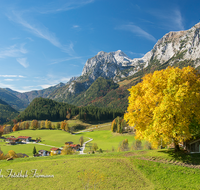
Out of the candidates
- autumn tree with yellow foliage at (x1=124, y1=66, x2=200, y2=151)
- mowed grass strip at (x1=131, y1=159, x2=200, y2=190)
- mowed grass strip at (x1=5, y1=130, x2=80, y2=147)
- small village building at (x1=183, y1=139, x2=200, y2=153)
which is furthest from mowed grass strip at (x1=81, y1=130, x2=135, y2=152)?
autumn tree with yellow foliage at (x1=124, y1=66, x2=200, y2=151)

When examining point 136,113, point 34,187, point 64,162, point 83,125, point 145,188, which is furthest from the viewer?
point 83,125

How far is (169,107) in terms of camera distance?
1578 cm

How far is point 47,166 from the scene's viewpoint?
20797mm

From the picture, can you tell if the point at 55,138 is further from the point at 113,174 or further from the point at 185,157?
the point at 185,157

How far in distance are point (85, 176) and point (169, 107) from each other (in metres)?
13.9

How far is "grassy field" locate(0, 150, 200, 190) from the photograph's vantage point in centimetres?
1497

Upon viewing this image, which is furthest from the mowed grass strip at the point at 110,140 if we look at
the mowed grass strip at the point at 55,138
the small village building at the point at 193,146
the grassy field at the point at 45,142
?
the small village building at the point at 193,146

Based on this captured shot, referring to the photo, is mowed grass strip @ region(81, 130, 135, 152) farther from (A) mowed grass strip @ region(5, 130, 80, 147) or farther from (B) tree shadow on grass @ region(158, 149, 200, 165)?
(B) tree shadow on grass @ region(158, 149, 200, 165)

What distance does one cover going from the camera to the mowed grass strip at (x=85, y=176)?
15.3 metres

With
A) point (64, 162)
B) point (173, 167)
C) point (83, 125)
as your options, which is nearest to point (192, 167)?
point (173, 167)

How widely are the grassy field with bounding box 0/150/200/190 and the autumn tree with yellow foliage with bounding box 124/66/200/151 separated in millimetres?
3656

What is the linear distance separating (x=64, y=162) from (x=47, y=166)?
2.67 m

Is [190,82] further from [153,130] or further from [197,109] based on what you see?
[153,130]

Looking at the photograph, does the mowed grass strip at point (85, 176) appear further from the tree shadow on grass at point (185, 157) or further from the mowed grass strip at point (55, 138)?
the mowed grass strip at point (55, 138)
